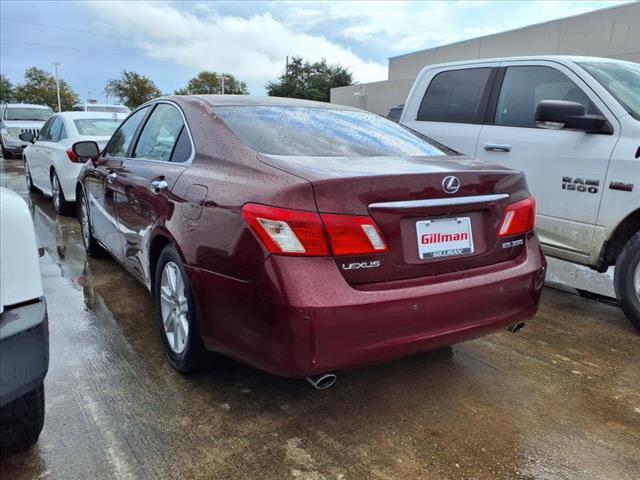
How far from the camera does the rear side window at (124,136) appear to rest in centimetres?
400

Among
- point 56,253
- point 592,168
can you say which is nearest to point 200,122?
point 592,168

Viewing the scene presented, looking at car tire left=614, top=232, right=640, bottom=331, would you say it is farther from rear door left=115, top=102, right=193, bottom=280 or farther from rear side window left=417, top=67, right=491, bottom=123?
rear door left=115, top=102, right=193, bottom=280

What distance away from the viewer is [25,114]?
18.0 meters

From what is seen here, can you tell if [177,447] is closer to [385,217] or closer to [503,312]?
[385,217]

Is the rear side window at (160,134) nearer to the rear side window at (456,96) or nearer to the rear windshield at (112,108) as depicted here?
the rear side window at (456,96)

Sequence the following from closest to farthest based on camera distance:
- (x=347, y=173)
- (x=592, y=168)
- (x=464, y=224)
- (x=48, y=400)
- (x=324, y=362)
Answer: (x=324, y=362) < (x=347, y=173) < (x=464, y=224) < (x=48, y=400) < (x=592, y=168)

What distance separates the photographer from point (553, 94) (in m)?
4.30

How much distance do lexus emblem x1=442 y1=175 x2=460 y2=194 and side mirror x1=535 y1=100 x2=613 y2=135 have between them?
1.79m

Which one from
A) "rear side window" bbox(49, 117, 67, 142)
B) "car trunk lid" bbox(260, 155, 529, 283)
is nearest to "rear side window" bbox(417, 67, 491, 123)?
"car trunk lid" bbox(260, 155, 529, 283)

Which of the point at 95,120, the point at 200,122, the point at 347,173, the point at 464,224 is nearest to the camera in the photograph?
the point at 347,173

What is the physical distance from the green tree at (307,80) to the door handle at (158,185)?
53.0 meters

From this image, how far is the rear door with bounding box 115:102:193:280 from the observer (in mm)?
2979

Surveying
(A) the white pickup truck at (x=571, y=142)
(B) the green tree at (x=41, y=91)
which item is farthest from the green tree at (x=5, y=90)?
(A) the white pickup truck at (x=571, y=142)

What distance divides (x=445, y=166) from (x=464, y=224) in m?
0.31
